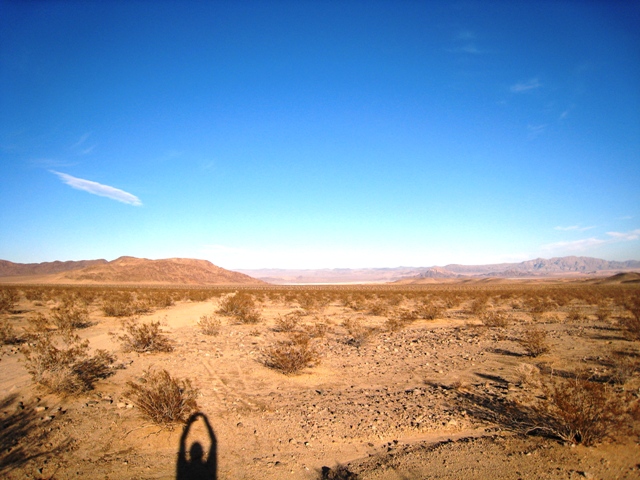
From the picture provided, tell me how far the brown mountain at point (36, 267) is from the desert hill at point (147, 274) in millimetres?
22950

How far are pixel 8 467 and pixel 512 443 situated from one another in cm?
661

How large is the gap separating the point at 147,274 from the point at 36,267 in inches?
2630

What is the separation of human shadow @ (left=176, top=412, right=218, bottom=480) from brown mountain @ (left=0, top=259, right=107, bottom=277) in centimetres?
14171

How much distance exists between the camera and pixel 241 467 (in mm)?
4281

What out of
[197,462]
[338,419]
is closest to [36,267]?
→ [197,462]

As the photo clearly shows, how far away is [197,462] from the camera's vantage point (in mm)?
4418

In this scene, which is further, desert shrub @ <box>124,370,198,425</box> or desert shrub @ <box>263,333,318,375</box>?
desert shrub @ <box>263,333,318,375</box>

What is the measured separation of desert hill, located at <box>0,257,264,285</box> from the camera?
3612 inches

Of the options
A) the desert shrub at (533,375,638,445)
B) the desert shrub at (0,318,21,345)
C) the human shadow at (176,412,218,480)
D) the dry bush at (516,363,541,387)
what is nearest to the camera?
the human shadow at (176,412,218,480)

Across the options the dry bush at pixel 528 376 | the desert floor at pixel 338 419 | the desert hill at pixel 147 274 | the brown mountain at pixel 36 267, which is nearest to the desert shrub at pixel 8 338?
the desert floor at pixel 338 419

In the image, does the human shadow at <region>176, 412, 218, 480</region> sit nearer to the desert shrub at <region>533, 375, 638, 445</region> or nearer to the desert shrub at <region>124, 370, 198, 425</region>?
the desert shrub at <region>124, 370, 198, 425</region>

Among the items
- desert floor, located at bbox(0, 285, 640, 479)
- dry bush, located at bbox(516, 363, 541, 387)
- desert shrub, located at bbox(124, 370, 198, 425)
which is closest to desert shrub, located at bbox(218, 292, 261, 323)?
desert floor, located at bbox(0, 285, 640, 479)

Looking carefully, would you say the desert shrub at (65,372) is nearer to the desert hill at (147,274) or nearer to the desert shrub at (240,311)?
the desert shrub at (240,311)

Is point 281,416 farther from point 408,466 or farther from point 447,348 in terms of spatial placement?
point 447,348
